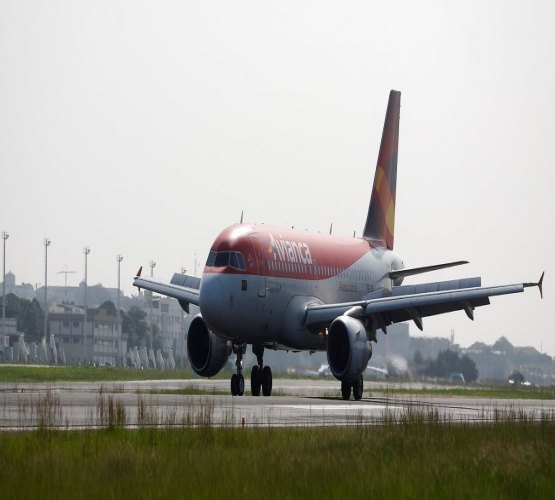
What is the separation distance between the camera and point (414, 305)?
137 ft

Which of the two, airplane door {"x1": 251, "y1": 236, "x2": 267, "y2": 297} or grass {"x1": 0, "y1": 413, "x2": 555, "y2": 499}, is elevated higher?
airplane door {"x1": 251, "y1": 236, "x2": 267, "y2": 297}

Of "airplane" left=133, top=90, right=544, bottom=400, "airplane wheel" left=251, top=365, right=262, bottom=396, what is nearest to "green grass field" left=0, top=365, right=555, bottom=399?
"airplane wheel" left=251, top=365, right=262, bottom=396

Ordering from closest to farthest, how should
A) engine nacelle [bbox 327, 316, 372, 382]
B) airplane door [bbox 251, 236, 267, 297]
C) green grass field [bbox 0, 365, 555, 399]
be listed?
engine nacelle [bbox 327, 316, 372, 382]
airplane door [bbox 251, 236, 267, 297]
green grass field [bbox 0, 365, 555, 399]

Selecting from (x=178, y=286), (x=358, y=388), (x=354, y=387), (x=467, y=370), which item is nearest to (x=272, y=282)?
(x=354, y=387)

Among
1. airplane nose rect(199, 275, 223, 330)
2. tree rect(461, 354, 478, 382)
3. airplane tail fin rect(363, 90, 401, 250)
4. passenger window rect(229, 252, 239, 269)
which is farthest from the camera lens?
tree rect(461, 354, 478, 382)

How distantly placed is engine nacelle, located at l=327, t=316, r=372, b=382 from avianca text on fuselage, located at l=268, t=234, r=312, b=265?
2991mm

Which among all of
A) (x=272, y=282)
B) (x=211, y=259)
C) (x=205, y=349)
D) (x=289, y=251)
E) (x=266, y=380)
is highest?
(x=289, y=251)

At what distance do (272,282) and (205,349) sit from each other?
4.54 meters

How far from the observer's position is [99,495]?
47.8ft

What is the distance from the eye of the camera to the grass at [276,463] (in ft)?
50.2

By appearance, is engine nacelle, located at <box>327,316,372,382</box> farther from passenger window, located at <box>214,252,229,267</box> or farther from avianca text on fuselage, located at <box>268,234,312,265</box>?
passenger window, located at <box>214,252,229,267</box>

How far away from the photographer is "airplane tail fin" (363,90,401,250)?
5344 centimetres

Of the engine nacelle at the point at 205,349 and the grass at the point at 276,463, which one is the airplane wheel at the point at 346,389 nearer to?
the engine nacelle at the point at 205,349

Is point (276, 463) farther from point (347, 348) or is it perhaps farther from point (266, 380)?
point (266, 380)
